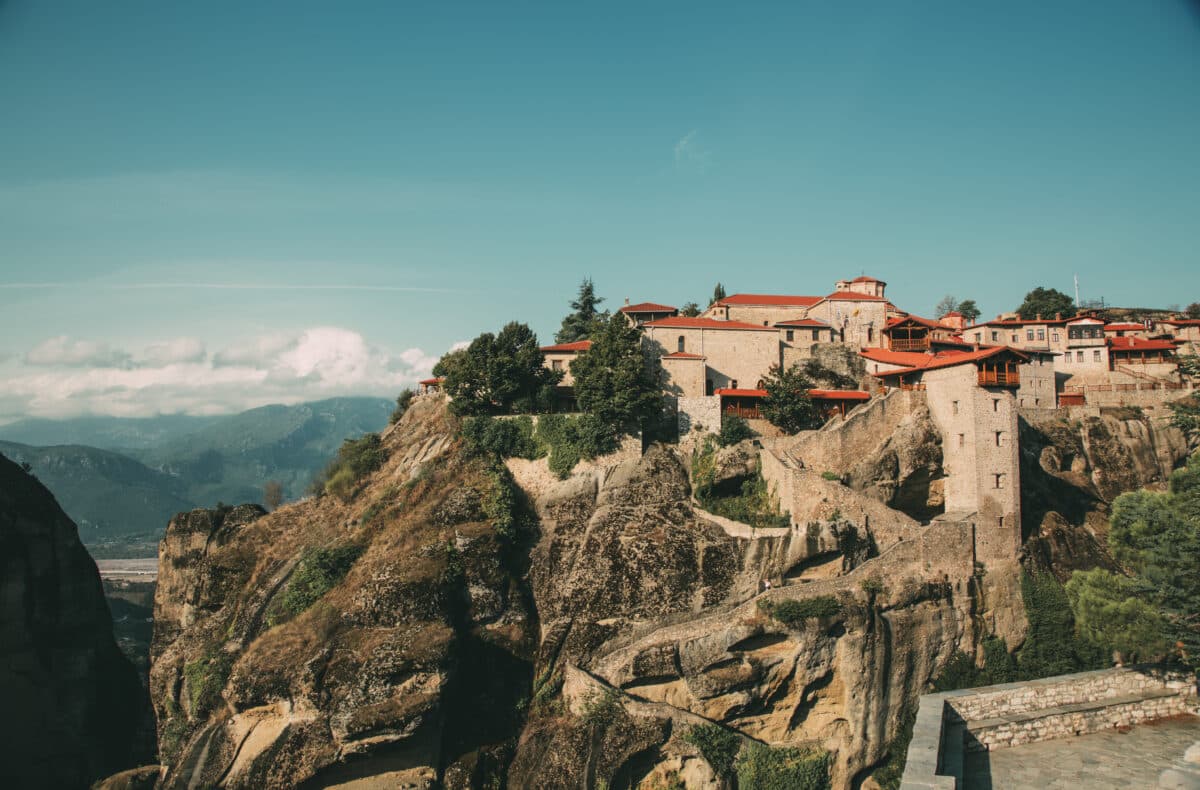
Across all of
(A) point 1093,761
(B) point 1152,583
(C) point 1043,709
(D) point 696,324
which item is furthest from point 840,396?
(A) point 1093,761

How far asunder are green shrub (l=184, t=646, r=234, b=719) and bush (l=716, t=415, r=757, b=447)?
24.6m

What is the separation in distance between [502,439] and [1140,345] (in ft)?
138

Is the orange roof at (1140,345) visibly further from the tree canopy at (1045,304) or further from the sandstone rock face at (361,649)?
the sandstone rock face at (361,649)

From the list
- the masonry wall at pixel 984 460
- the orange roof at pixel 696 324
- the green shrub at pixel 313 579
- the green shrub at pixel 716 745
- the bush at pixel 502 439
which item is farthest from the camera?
the orange roof at pixel 696 324

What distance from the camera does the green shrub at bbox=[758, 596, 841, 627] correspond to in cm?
2947

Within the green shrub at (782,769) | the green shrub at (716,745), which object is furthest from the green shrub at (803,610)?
the green shrub at (782,769)

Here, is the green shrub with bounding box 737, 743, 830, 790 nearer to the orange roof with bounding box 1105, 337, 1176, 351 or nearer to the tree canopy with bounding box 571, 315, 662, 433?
the tree canopy with bounding box 571, 315, 662, 433

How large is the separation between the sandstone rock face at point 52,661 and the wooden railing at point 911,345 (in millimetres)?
51746

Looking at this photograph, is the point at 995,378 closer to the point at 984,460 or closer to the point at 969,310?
the point at 984,460

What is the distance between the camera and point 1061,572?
109ft

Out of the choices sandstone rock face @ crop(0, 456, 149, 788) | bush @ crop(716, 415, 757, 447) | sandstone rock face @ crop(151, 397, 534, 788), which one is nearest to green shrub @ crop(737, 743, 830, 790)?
sandstone rock face @ crop(151, 397, 534, 788)

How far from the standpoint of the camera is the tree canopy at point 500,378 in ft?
131

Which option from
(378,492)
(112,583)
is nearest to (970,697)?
(378,492)

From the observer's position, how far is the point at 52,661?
43.4 m
